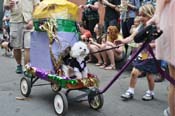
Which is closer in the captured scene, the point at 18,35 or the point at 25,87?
the point at 25,87

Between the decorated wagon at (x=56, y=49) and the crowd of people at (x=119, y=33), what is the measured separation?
0.46m

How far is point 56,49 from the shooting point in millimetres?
5070

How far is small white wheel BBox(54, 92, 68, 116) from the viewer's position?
4.72 metres

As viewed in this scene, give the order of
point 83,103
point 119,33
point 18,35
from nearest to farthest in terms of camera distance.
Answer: point 83,103 → point 18,35 → point 119,33

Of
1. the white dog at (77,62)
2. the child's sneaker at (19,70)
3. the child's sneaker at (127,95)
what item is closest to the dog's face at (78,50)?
the white dog at (77,62)

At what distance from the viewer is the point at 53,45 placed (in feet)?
16.7

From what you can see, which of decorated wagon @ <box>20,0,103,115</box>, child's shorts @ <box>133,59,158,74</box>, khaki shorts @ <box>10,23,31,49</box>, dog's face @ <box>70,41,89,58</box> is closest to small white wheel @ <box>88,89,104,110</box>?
decorated wagon @ <box>20,0,103,115</box>

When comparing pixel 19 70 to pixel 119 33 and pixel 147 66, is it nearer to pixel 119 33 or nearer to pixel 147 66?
pixel 119 33

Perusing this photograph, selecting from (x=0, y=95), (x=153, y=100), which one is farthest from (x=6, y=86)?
(x=153, y=100)

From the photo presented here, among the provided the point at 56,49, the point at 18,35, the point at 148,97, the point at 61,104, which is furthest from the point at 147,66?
the point at 18,35

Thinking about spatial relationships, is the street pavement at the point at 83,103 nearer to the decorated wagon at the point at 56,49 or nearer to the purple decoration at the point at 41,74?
the decorated wagon at the point at 56,49

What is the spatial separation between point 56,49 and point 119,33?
11.9 ft

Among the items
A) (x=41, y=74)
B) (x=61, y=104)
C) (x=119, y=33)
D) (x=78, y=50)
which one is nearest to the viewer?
(x=61, y=104)

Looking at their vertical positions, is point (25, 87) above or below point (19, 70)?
above
